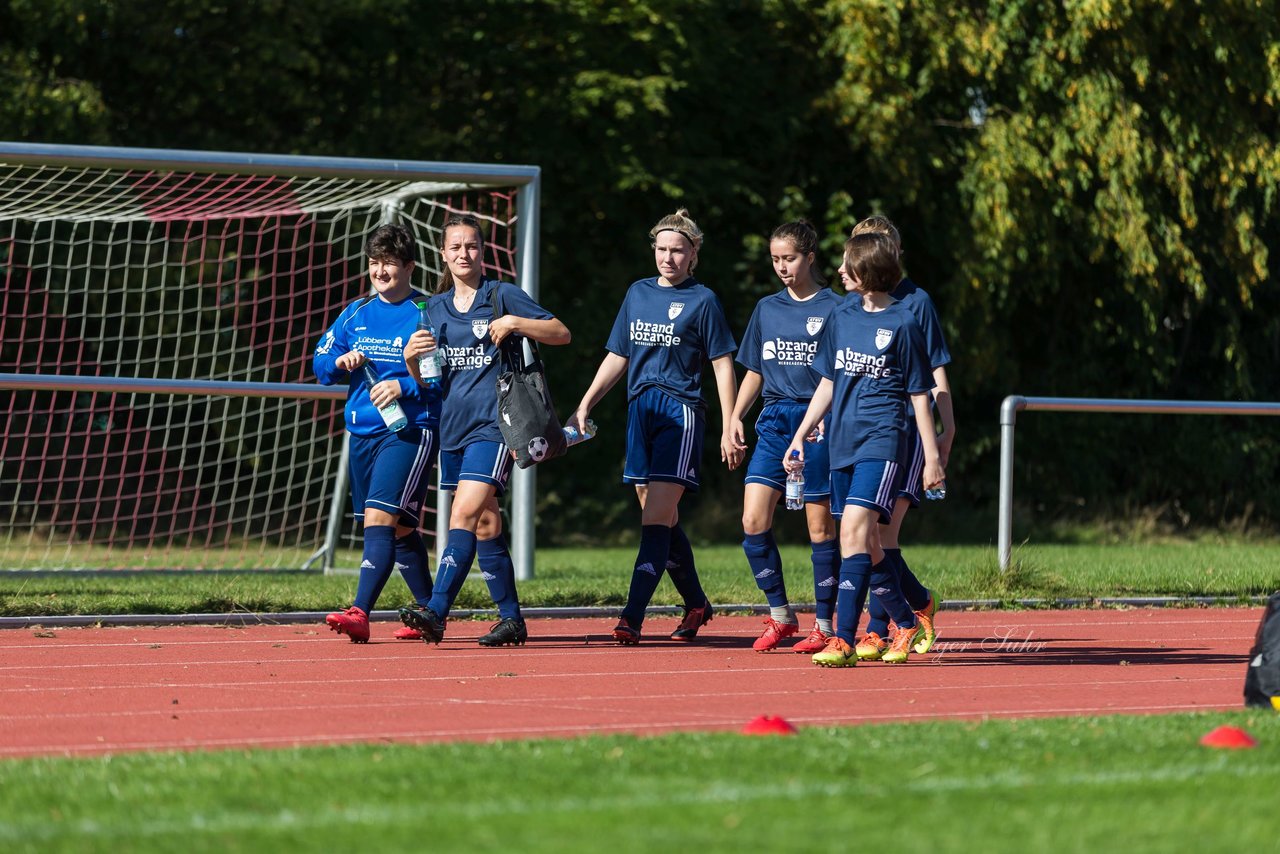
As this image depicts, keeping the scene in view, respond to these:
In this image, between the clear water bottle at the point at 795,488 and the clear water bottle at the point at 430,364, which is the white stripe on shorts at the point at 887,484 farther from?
the clear water bottle at the point at 430,364

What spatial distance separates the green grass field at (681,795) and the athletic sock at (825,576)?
301 centimetres

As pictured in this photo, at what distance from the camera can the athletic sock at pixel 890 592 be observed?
8.73 metres

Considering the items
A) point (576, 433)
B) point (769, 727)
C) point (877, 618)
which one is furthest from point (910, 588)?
point (769, 727)

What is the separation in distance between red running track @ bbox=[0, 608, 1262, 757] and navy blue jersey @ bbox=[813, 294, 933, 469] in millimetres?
999

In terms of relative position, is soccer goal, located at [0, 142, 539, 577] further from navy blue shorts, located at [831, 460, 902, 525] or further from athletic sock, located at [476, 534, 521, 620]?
navy blue shorts, located at [831, 460, 902, 525]

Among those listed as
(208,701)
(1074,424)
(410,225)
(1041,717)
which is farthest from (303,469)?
(1041,717)

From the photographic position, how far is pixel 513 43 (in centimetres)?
2331

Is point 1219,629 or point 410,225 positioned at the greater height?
point 410,225

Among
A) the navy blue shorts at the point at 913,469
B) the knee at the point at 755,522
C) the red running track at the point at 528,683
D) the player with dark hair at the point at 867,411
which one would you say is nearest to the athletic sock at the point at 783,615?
the red running track at the point at 528,683

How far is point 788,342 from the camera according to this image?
9.30 metres

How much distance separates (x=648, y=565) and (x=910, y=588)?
130cm

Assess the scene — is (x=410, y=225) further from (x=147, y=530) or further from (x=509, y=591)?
(x=509, y=591)

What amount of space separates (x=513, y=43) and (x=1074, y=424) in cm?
843

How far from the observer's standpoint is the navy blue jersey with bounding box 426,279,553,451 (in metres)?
9.00
